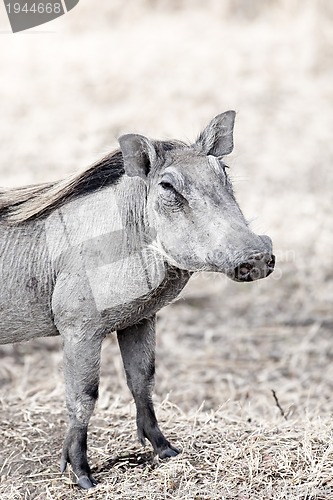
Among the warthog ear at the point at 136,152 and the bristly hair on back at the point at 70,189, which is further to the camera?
the bristly hair on back at the point at 70,189

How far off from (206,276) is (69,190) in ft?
13.6

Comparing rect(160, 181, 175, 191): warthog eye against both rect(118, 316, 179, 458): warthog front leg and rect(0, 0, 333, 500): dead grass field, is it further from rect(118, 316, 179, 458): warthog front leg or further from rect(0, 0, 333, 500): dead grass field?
rect(118, 316, 179, 458): warthog front leg

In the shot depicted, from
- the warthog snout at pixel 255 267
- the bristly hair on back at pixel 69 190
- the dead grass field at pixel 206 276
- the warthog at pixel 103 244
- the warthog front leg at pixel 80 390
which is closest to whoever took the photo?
the warthog snout at pixel 255 267

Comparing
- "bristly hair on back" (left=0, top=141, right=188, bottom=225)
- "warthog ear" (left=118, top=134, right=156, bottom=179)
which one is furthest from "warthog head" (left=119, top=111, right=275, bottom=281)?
"bristly hair on back" (left=0, top=141, right=188, bottom=225)

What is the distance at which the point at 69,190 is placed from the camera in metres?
3.87

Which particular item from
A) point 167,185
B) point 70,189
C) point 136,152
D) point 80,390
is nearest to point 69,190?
point 70,189

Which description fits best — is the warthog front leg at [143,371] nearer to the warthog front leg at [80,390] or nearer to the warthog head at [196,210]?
the warthog front leg at [80,390]

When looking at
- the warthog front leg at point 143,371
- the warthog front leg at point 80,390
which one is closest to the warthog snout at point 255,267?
the warthog front leg at point 80,390

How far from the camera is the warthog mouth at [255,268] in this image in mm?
3246

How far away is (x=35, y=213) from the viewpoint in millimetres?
3875

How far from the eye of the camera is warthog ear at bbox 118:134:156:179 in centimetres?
362

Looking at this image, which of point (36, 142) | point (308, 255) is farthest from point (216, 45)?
point (308, 255)

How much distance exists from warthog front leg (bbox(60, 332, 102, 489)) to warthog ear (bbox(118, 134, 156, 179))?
75 centimetres

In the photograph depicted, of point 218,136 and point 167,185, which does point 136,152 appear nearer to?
point 167,185
